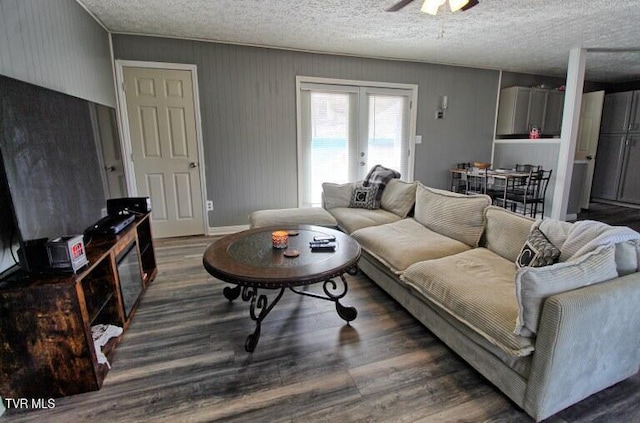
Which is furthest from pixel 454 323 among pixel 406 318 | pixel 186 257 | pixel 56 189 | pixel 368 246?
pixel 186 257

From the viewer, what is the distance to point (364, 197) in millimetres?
3672

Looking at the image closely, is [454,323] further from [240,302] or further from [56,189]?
[56,189]

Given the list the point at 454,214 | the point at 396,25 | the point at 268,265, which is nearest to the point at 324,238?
the point at 268,265

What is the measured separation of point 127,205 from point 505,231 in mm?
2946

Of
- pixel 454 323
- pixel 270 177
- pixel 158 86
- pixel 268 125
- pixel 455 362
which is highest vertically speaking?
pixel 158 86

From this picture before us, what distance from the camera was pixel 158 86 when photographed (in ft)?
12.2

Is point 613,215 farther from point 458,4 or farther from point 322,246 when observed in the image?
point 322,246

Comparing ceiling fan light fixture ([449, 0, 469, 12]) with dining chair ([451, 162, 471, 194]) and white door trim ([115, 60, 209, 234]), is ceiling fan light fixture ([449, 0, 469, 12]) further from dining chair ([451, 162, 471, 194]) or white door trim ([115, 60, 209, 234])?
dining chair ([451, 162, 471, 194])

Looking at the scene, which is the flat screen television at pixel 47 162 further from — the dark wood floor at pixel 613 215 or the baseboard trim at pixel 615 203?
the baseboard trim at pixel 615 203

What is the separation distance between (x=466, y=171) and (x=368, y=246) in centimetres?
319

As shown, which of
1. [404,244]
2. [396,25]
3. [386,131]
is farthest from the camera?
[386,131]

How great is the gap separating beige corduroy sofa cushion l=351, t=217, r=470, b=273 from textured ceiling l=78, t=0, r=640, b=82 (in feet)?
6.55

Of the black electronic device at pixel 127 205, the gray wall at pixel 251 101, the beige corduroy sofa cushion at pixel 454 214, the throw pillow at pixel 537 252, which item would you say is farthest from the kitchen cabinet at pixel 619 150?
the black electronic device at pixel 127 205

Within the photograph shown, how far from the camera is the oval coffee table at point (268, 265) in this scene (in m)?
1.70
